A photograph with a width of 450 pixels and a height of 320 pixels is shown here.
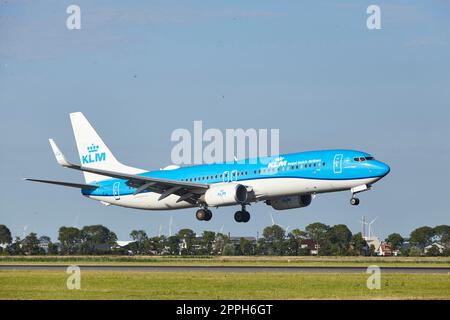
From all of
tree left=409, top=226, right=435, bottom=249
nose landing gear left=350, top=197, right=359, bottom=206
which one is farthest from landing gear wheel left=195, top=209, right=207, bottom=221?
tree left=409, top=226, right=435, bottom=249

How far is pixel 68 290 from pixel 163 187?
38457 mm

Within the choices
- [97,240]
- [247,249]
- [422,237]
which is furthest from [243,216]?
[422,237]

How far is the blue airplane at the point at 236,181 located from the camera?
81.9 meters

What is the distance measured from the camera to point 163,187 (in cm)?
9275

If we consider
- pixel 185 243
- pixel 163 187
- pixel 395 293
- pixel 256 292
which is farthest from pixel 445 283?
pixel 185 243

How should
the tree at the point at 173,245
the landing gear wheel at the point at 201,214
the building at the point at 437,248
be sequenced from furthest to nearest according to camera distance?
the tree at the point at 173,245
the building at the point at 437,248
the landing gear wheel at the point at 201,214

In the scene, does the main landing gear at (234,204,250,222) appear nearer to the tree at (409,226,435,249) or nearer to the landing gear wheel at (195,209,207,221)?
the landing gear wheel at (195,209,207,221)

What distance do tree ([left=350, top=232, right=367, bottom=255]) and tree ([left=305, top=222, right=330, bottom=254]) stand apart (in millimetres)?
7000

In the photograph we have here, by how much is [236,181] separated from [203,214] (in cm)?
566

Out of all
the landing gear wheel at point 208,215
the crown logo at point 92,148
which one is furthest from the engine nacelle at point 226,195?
the crown logo at point 92,148

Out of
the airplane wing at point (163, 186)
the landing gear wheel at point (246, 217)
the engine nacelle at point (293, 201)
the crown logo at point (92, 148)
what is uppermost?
the crown logo at point (92, 148)

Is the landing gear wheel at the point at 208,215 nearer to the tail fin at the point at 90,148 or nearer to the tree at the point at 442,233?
the tail fin at the point at 90,148

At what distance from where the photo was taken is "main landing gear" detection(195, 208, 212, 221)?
92.6 m

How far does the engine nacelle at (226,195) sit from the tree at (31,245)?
35.3 meters
